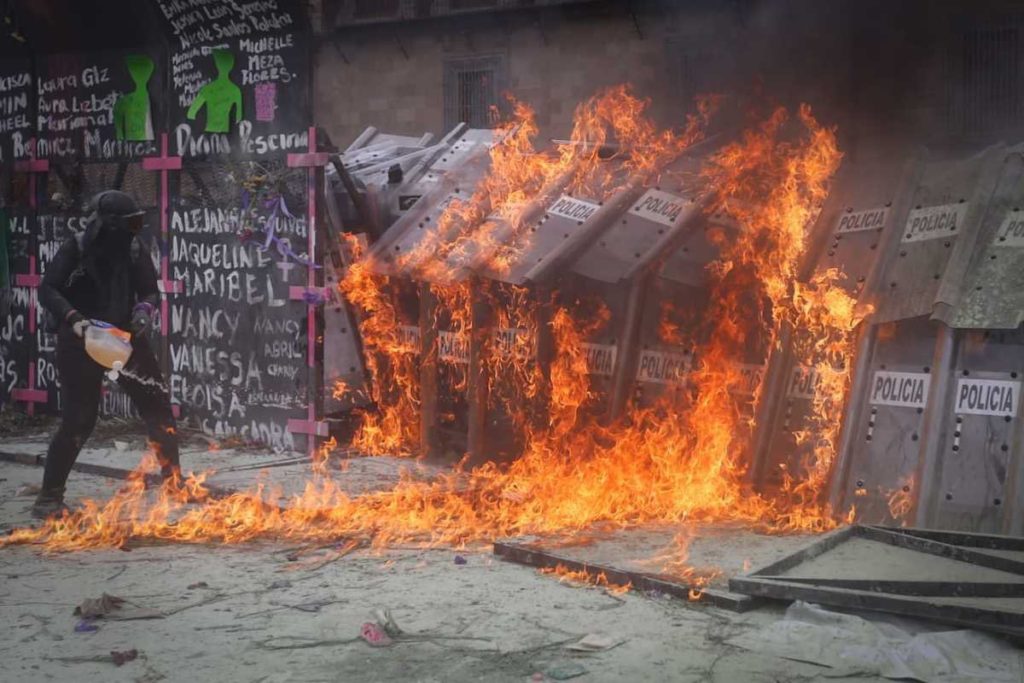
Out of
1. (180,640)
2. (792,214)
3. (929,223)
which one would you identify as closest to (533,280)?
(792,214)

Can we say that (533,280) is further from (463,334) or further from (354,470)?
(354,470)

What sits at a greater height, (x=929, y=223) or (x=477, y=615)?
(x=929, y=223)

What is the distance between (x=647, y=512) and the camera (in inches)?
286

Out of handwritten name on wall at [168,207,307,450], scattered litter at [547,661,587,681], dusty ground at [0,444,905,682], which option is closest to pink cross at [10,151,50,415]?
handwritten name on wall at [168,207,307,450]

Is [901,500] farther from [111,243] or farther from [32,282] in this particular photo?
[32,282]

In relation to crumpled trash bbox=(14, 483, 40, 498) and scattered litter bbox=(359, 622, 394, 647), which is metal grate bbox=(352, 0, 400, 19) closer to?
crumpled trash bbox=(14, 483, 40, 498)

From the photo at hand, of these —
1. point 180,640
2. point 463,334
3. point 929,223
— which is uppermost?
point 929,223

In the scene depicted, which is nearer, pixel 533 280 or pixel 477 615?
pixel 477 615

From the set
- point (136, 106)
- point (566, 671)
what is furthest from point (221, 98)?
point (566, 671)

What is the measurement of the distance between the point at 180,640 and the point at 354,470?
414 centimetres

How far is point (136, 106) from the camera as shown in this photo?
1088 cm

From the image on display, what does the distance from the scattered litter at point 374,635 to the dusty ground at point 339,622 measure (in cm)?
4

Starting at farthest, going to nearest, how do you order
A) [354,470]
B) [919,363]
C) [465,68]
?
1. [465,68]
2. [354,470]
3. [919,363]

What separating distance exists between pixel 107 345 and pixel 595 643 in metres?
4.09
